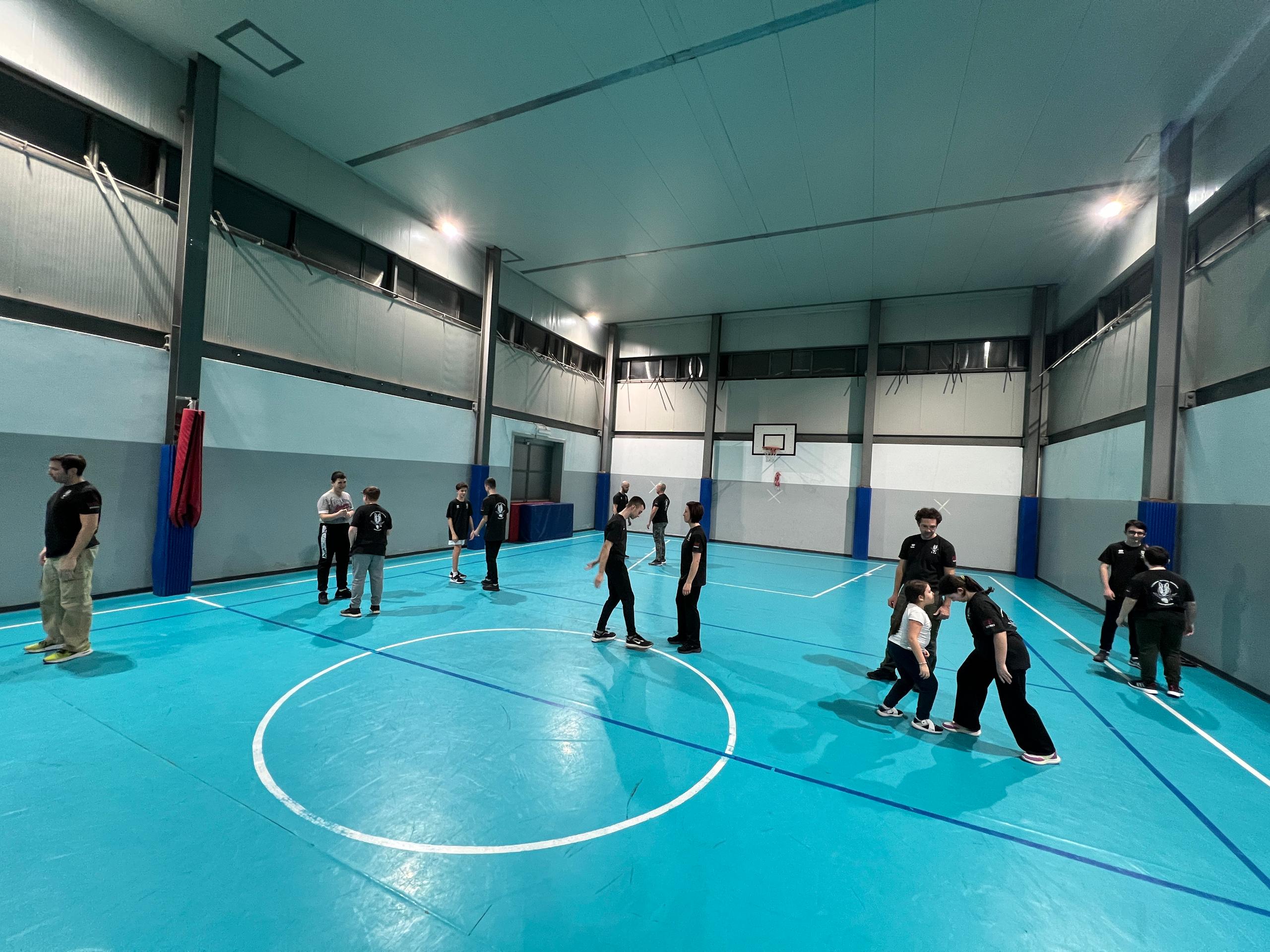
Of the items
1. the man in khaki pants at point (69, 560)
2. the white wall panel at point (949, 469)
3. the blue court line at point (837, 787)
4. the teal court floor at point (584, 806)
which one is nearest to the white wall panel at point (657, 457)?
the white wall panel at point (949, 469)

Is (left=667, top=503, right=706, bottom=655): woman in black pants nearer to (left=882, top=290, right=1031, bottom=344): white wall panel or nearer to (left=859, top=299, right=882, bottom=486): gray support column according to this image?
(left=859, top=299, right=882, bottom=486): gray support column

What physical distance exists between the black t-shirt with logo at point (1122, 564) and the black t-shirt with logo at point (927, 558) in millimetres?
3003

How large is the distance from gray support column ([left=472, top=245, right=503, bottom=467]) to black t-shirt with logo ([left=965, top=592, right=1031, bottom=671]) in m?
13.1

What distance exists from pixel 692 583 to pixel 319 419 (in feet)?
29.6

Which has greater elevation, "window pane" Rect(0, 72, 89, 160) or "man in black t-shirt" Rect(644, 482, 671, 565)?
"window pane" Rect(0, 72, 89, 160)

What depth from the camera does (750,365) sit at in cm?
2041

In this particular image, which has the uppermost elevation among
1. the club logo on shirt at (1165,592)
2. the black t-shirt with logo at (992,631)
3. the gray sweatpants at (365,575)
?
the club logo on shirt at (1165,592)

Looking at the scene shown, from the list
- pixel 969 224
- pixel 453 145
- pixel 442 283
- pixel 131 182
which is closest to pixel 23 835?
pixel 131 182

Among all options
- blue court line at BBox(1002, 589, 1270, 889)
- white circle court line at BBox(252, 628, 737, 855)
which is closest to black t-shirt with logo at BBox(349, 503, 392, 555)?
white circle court line at BBox(252, 628, 737, 855)

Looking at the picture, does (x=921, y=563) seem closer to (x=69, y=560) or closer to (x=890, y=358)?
(x=69, y=560)

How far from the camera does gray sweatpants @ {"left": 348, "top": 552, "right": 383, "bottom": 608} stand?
8.04 meters

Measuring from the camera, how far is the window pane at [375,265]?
12414 mm

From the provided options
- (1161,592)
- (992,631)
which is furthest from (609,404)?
(992,631)

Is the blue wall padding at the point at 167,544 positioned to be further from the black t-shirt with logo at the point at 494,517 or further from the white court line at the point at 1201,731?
the white court line at the point at 1201,731
